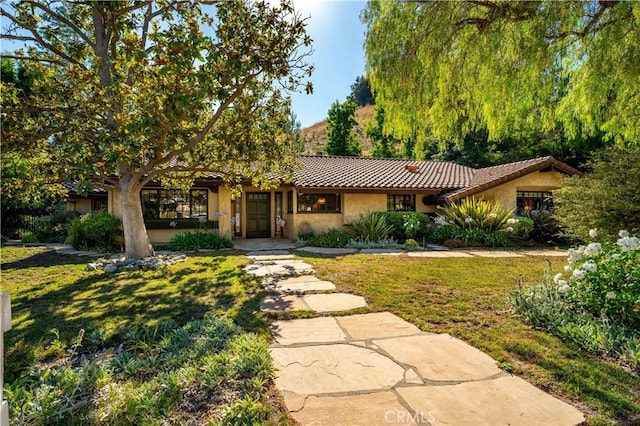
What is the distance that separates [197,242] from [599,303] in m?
11.1

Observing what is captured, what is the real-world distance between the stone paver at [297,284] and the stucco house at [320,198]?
6.91 metres

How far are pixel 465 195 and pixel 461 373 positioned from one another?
40.6 feet

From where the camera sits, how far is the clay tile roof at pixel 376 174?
14516 mm

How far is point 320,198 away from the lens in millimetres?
14891

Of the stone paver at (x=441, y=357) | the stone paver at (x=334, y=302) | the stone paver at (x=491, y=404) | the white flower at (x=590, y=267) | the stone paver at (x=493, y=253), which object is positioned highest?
the white flower at (x=590, y=267)

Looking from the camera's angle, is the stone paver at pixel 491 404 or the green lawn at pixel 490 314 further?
the green lawn at pixel 490 314

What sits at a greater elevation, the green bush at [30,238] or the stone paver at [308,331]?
the green bush at [30,238]

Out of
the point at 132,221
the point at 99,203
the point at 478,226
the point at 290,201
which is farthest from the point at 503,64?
the point at 99,203

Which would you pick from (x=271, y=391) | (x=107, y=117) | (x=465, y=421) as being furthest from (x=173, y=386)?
(x=107, y=117)

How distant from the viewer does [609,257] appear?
14.0ft

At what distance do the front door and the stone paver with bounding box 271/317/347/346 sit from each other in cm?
1143

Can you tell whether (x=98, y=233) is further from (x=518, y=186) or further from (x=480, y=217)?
(x=518, y=186)

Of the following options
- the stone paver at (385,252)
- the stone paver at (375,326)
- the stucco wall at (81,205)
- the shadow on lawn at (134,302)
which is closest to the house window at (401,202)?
the stone paver at (385,252)

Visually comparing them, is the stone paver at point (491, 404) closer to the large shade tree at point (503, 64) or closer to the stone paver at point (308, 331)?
the stone paver at point (308, 331)
